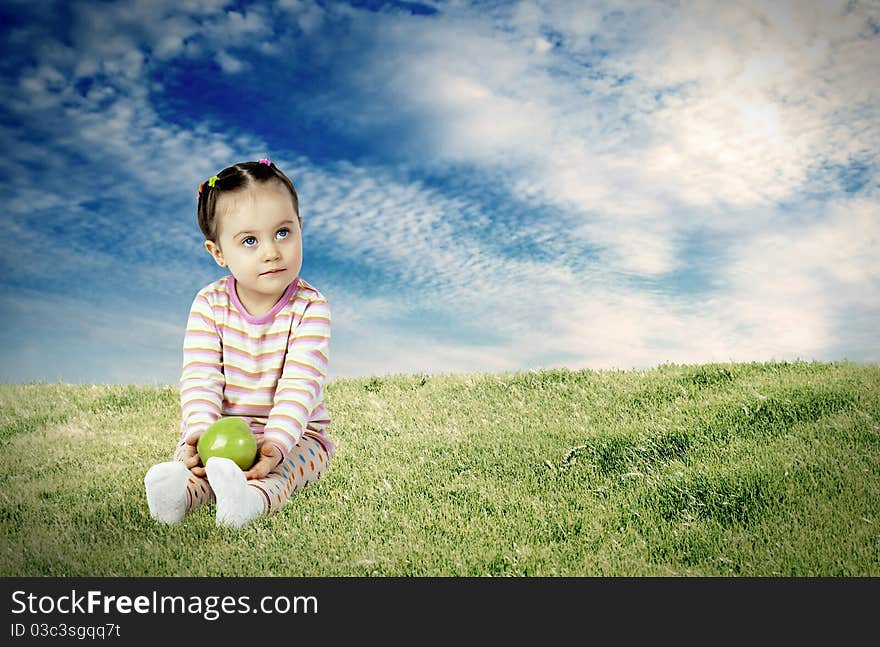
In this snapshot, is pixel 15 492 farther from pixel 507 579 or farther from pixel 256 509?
pixel 507 579

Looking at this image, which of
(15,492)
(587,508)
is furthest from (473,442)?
(15,492)

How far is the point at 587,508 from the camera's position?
16.9 ft

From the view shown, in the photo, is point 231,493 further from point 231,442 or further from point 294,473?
point 294,473

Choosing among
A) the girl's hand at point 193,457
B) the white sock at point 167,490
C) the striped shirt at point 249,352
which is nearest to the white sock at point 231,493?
the white sock at point 167,490

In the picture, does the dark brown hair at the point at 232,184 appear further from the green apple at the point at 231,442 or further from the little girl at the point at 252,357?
the green apple at the point at 231,442

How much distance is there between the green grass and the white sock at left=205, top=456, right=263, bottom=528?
11cm

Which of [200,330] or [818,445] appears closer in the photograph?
[200,330]

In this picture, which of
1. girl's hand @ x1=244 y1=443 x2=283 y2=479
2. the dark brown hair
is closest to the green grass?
girl's hand @ x1=244 y1=443 x2=283 y2=479

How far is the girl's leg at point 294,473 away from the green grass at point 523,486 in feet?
0.34

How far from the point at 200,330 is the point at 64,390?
519 cm

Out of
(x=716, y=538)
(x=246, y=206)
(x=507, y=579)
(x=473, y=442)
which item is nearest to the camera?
(x=507, y=579)

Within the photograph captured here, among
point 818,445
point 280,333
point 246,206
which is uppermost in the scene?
point 246,206

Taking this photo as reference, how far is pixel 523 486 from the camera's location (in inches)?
221

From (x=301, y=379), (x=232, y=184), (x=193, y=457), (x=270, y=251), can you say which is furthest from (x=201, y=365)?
(x=232, y=184)
